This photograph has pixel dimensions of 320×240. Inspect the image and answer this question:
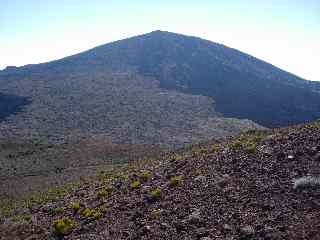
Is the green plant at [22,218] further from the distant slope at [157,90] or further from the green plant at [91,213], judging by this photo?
the distant slope at [157,90]

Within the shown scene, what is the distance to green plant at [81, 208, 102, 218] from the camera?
717 inches

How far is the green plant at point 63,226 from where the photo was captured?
57.9ft

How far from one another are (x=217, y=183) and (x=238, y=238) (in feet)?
14.0

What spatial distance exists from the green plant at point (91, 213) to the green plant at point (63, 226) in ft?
→ 1.93

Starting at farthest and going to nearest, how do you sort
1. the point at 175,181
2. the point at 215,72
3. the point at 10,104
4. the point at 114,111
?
the point at 215,72 → the point at 10,104 → the point at 114,111 → the point at 175,181

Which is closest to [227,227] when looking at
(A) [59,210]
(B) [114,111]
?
(A) [59,210]

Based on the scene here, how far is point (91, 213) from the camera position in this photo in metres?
18.7

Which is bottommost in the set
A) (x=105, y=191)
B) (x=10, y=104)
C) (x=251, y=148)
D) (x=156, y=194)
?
(x=10, y=104)

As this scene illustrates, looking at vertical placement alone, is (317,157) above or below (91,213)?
above

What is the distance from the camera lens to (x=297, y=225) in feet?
43.6

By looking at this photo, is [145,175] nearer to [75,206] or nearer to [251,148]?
[75,206]

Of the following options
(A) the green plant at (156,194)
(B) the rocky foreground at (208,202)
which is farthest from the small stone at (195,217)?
(A) the green plant at (156,194)

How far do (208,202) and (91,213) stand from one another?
510 cm

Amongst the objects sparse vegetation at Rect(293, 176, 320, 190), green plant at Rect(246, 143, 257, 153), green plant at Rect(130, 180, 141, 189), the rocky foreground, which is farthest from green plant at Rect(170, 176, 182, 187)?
sparse vegetation at Rect(293, 176, 320, 190)
